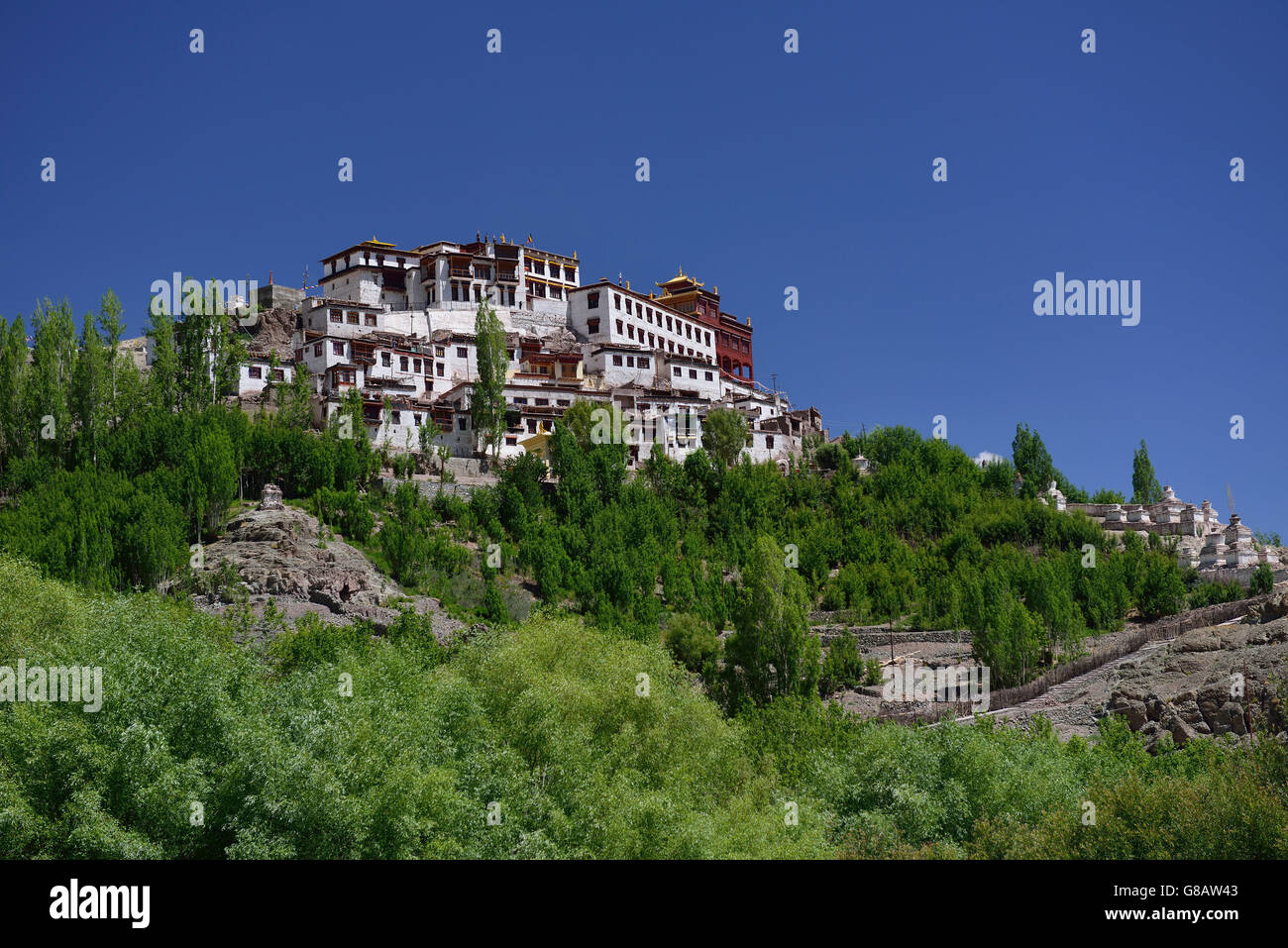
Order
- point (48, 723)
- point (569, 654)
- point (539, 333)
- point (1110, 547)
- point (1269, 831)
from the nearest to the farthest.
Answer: point (1269, 831), point (48, 723), point (569, 654), point (1110, 547), point (539, 333)

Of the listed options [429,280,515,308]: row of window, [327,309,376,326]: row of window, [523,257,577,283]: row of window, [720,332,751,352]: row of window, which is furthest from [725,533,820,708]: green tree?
[720,332,751,352]: row of window

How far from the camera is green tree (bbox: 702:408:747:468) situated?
7775 centimetres

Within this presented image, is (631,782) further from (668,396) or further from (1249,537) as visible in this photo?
(668,396)

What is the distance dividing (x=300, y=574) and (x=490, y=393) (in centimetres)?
2470

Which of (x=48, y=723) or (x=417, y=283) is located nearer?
(x=48, y=723)

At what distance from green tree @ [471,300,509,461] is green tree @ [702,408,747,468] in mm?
13177

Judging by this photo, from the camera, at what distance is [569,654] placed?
39.8 metres

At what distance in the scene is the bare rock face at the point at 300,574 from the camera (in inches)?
1939

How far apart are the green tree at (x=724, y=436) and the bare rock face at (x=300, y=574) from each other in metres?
28.5

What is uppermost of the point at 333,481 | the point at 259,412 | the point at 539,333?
the point at 539,333

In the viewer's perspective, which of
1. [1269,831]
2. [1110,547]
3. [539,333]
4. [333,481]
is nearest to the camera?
[1269,831]

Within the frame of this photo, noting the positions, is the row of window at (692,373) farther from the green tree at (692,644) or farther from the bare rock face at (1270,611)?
the bare rock face at (1270,611)
